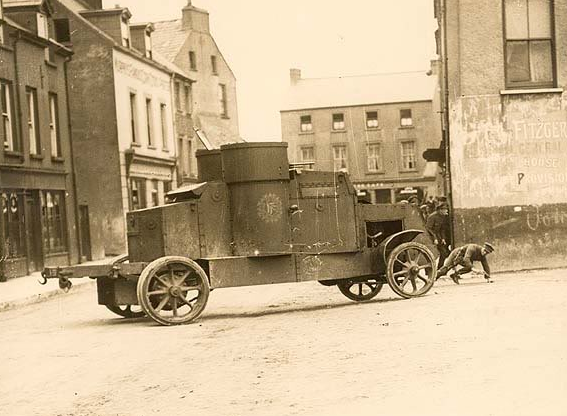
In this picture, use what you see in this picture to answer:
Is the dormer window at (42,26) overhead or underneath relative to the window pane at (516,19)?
overhead

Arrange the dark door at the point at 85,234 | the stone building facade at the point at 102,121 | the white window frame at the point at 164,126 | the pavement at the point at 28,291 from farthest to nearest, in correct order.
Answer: the white window frame at the point at 164,126, the stone building facade at the point at 102,121, the dark door at the point at 85,234, the pavement at the point at 28,291

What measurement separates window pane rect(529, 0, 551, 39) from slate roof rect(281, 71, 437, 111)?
1792 inches

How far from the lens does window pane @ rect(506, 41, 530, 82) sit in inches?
731

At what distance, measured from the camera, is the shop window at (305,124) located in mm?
65375

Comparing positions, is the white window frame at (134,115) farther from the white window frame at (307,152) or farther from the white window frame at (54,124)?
the white window frame at (307,152)

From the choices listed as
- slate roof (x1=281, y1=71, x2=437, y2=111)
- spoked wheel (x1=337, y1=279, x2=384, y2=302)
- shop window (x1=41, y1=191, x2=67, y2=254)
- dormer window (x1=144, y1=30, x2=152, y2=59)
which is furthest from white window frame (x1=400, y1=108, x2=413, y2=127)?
spoked wheel (x1=337, y1=279, x2=384, y2=302)

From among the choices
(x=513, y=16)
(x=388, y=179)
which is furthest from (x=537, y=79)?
(x=388, y=179)

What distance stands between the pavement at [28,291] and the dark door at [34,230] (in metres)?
1.48

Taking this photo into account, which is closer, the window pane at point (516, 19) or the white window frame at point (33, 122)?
the window pane at point (516, 19)

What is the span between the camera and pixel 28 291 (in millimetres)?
19688

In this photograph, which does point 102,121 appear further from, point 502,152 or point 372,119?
point 372,119

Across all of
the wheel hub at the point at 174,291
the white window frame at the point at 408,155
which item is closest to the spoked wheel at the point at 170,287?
the wheel hub at the point at 174,291

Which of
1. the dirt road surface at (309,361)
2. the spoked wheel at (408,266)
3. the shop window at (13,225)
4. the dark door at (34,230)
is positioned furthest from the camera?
the dark door at (34,230)

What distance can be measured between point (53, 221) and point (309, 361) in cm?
2082
